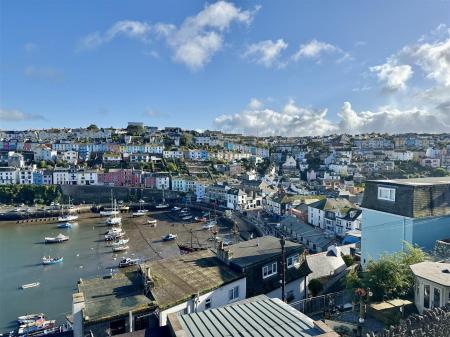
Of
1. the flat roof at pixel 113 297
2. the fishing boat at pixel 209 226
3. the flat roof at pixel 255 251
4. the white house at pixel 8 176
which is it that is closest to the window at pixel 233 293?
the flat roof at pixel 255 251

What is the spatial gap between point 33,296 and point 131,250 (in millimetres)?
13041

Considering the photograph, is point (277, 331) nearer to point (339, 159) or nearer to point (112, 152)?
point (339, 159)

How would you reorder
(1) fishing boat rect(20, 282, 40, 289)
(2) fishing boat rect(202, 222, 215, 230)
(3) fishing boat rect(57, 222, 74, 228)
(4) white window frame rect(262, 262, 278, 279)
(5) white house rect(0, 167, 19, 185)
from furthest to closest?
1. (5) white house rect(0, 167, 19, 185)
2. (3) fishing boat rect(57, 222, 74, 228)
3. (2) fishing boat rect(202, 222, 215, 230)
4. (1) fishing boat rect(20, 282, 40, 289)
5. (4) white window frame rect(262, 262, 278, 279)

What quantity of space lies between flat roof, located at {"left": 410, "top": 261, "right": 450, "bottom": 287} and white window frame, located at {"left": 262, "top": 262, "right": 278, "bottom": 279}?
598 cm

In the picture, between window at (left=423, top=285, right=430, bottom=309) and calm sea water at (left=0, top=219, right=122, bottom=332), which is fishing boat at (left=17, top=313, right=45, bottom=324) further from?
window at (left=423, top=285, right=430, bottom=309)

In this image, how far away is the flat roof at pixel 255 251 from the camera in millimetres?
12703

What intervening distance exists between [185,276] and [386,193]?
9.38 m

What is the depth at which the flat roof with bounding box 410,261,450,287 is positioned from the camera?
6.96m

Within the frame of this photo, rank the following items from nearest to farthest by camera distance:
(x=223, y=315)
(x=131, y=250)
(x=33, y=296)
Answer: (x=223, y=315) → (x=33, y=296) → (x=131, y=250)

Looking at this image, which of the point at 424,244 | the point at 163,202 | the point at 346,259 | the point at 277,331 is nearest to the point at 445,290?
the point at 277,331

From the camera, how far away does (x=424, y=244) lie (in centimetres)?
1390

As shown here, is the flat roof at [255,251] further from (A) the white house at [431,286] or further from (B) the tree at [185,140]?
(B) the tree at [185,140]

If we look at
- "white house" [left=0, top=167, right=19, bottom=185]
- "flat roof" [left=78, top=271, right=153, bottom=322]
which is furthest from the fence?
"white house" [left=0, top=167, right=19, bottom=185]

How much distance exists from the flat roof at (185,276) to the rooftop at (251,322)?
316 cm
